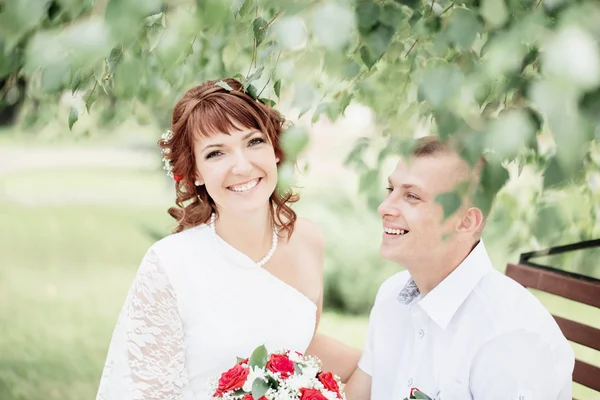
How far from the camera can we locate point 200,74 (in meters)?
3.46

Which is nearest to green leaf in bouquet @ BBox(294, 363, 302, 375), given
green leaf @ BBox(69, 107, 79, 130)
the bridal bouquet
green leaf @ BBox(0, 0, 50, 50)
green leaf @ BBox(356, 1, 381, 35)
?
the bridal bouquet

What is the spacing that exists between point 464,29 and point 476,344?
1.26 metres

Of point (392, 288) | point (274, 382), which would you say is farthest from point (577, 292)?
point (274, 382)

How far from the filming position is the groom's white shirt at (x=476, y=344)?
2.03 metres

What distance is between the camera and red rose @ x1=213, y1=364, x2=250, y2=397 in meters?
2.14

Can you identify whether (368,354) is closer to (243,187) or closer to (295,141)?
(243,187)

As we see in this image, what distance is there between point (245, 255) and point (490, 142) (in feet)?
7.18

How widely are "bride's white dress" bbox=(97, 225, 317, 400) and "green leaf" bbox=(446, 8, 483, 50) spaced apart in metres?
1.81

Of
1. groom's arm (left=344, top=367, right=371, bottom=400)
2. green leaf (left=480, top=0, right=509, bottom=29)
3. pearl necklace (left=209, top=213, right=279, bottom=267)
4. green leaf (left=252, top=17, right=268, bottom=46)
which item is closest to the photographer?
green leaf (left=480, top=0, right=509, bottom=29)

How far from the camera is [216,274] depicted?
297 centimetres

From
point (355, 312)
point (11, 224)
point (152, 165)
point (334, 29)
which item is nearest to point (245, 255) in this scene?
point (334, 29)

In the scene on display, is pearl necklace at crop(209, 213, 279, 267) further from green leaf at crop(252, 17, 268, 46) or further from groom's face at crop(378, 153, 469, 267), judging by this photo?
green leaf at crop(252, 17, 268, 46)

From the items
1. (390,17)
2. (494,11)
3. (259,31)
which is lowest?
(494,11)

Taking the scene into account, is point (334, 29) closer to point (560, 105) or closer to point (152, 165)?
point (560, 105)
